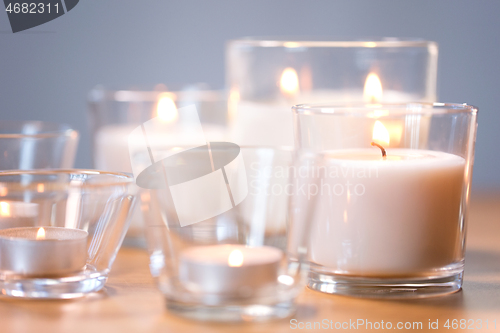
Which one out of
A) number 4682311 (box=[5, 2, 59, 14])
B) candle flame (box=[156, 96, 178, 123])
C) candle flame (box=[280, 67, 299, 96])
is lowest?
candle flame (box=[156, 96, 178, 123])

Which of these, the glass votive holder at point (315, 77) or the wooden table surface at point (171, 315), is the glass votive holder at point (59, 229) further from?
the glass votive holder at point (315, 77)

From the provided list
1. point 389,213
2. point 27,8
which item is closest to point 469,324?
point 389,213

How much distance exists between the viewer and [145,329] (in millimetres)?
377

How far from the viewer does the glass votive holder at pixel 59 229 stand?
1.41ft

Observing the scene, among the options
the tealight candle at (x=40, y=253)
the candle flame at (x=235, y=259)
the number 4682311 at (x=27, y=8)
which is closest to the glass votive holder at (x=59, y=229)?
the tealight candle at (x=40, y=253)

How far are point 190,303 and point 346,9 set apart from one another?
1.14 meters

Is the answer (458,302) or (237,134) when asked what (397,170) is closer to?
(458,302)

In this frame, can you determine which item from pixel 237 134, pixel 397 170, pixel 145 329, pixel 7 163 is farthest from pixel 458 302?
pixel 7 163

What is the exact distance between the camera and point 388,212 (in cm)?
43

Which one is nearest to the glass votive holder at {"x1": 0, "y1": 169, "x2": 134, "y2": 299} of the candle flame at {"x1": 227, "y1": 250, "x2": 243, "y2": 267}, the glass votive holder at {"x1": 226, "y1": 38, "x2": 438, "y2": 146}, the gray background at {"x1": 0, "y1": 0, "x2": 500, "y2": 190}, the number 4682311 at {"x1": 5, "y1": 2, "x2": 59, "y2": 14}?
the candle flame at {"x1": 227, "y1": 250, "x2": 243, "y2": 267}

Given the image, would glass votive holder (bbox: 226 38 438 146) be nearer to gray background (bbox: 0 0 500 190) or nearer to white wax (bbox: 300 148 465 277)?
white wax (bbox: 300 148 465 277)

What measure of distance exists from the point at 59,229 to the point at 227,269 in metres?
0.15

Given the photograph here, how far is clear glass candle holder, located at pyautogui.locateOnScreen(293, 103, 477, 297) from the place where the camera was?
1.41ft

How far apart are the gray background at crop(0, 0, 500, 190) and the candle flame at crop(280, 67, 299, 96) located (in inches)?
28.9
